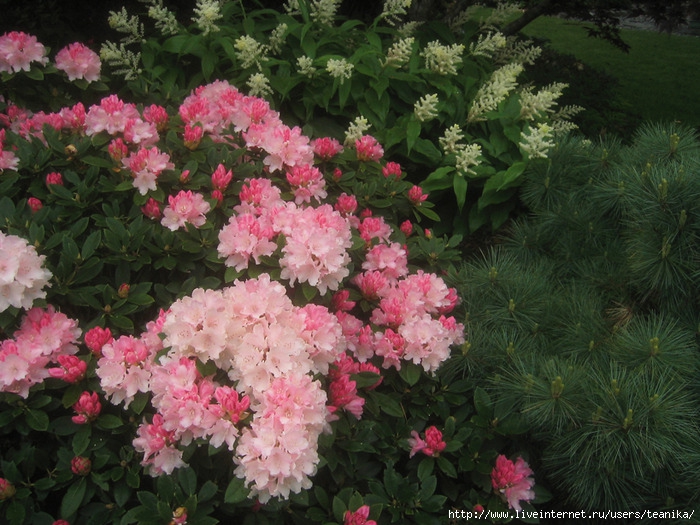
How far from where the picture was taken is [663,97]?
22.6ft

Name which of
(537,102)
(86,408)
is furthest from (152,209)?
(537,102)

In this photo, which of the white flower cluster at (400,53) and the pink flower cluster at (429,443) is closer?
the pink flower cluster at (429,443)

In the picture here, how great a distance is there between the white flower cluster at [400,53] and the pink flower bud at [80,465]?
2185 millimetres

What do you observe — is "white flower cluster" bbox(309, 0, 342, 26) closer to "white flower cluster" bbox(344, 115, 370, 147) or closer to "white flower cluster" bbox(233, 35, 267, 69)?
"white flower cluster" bbox(233, 35, 267, 69)

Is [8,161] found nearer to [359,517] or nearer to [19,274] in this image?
[19,274]

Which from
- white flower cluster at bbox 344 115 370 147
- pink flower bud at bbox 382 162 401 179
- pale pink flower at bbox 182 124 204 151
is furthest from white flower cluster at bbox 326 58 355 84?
pale pink flower at bbox 182 124 204 151

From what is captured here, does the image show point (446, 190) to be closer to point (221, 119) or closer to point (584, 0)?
point (221, 119)

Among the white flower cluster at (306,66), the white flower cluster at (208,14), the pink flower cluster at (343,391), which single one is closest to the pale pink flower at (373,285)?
the pink flower cluster at (343,391)

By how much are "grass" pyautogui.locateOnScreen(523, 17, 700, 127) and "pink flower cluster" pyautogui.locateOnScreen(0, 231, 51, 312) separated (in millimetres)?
4752

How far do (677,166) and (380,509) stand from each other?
5.10ft

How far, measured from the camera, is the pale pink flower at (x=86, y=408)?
1.72m

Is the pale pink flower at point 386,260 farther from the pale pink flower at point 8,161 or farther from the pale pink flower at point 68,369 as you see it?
the pale pink flower at point 8,161

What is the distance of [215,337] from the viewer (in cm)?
165

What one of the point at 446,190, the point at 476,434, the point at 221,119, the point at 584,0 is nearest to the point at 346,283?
the point at 476,434
